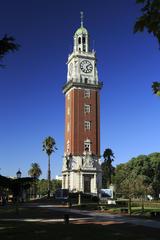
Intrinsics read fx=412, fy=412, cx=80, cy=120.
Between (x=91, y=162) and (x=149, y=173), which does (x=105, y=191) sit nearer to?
(x=91, y=162)

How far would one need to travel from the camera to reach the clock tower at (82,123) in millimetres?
95312

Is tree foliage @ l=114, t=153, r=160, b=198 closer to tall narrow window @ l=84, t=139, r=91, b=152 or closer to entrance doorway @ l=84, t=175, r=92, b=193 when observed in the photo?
entrance doorway @ l=84, t=175, r=92, b=193

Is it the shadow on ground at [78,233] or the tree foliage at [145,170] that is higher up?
the tree foliage at [145,170]

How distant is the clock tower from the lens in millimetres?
95312

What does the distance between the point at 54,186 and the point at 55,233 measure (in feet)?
484

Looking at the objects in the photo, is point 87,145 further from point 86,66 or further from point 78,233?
point 78,233

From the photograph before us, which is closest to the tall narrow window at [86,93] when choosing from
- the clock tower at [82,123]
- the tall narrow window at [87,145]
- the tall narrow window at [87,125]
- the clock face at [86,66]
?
the clock tower at [82,123]

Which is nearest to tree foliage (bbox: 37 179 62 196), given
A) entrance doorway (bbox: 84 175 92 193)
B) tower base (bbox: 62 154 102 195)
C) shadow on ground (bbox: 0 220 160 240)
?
tower base (bbox: 62 154 102 195)

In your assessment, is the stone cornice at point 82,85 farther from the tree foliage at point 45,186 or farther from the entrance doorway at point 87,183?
the tree foliage at point 45,186

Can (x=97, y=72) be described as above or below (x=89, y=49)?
below

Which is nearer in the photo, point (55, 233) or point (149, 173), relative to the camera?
point (55, 233)

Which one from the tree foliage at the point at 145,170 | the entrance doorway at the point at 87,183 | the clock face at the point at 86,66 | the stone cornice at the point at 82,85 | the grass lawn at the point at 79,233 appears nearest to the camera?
the grass lawn at the point at 79,233

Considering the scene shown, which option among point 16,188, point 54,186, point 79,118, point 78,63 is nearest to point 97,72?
point 78,63

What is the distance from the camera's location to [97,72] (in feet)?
340
